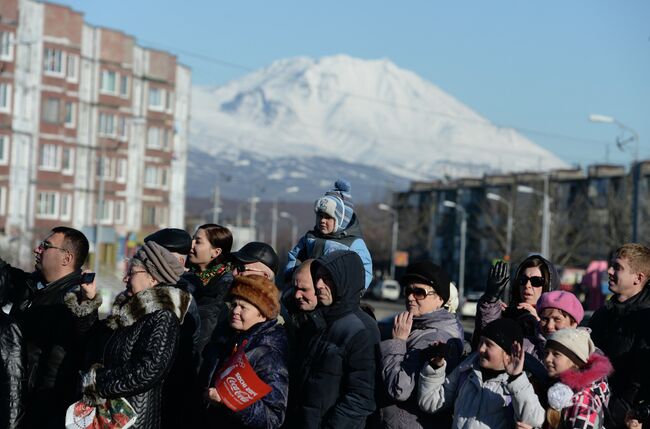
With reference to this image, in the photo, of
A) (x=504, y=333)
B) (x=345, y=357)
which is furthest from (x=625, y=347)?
(x=345, y=357)

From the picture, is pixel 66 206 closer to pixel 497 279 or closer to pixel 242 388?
pixel 497 279

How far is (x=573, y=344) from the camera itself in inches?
278

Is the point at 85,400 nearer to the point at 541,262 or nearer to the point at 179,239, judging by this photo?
the point at 179,239

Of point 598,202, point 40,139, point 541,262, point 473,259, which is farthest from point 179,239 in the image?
point 473,259

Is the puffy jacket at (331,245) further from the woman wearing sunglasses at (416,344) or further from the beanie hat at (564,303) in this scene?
the beanie hat at (564,303)

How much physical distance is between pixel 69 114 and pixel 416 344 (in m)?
74.7

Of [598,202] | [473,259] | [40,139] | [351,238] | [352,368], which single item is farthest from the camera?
[473,259]

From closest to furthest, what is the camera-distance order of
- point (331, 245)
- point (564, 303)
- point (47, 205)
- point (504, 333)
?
1. point (504, 333)
2. point (564, 303)
3. point (331, 245)
4. point (47, 205)

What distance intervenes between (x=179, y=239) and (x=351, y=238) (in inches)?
49.6

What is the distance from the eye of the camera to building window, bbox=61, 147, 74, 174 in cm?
7994

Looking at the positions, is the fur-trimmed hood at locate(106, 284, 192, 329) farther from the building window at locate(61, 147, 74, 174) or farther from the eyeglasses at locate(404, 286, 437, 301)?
the building window at locate(61, 147, 74, 174)

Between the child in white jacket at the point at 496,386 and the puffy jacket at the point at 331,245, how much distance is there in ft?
5.62

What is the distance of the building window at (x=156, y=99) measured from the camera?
8831 cm

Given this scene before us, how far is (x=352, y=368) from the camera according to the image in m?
7.51
